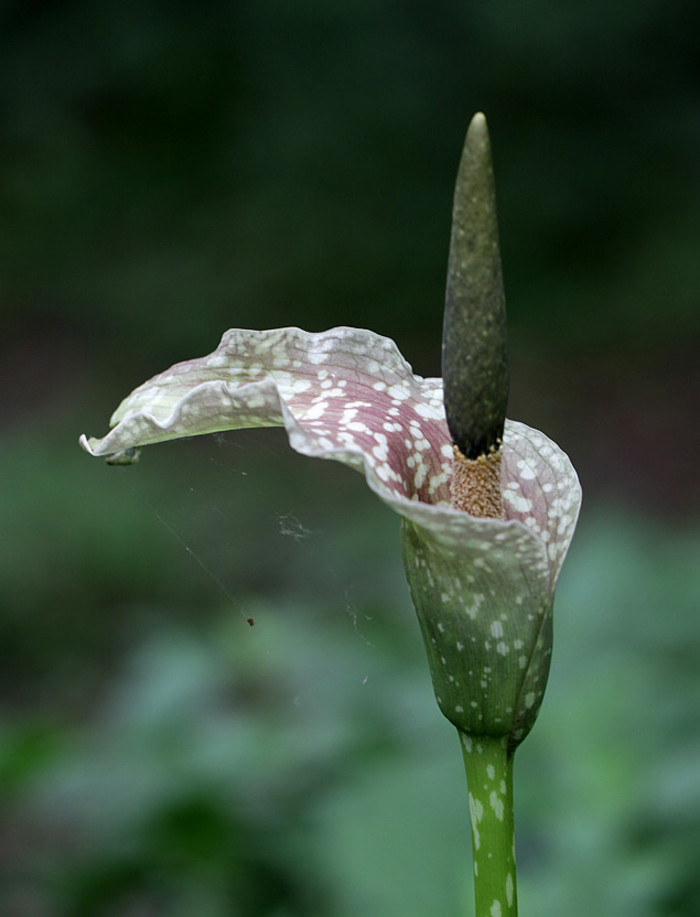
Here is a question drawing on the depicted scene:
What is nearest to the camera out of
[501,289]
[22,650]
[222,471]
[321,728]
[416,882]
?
[501,289]

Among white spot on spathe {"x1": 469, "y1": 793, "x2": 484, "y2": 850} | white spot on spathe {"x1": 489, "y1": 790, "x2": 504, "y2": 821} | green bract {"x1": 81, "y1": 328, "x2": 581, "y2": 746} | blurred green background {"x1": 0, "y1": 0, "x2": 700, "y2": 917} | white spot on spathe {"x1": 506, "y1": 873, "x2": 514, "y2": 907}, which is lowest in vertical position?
blurred green background {"x1": 0, "y1": 0, "x2": 700, "y2": 917}

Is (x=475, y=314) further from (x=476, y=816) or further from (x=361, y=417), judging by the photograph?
(x=476, y=816)

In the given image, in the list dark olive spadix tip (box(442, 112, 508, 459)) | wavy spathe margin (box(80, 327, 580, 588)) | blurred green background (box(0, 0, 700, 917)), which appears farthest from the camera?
blurred green background (box(0, 0, 700, 917))

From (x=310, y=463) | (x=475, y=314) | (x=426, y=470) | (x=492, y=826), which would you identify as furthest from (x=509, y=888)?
Answer: (x=310, y=463)

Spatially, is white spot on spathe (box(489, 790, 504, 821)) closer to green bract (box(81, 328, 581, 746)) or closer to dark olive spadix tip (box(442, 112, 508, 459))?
green bract (box(81, 328, 581, 746))

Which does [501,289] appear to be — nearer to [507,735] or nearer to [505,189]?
[507,735]

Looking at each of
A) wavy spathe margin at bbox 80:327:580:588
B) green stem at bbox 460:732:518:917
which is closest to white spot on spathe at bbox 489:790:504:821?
green stem at bbox 460:732:518:917

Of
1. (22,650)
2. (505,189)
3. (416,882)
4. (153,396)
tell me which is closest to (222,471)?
(22,650)

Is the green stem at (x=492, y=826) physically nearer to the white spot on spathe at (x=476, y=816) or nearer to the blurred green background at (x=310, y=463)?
the white spot on spathe at (x=476, y=816)

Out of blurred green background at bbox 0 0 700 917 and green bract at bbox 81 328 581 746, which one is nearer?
green bract at bbox 81 328 581 746
